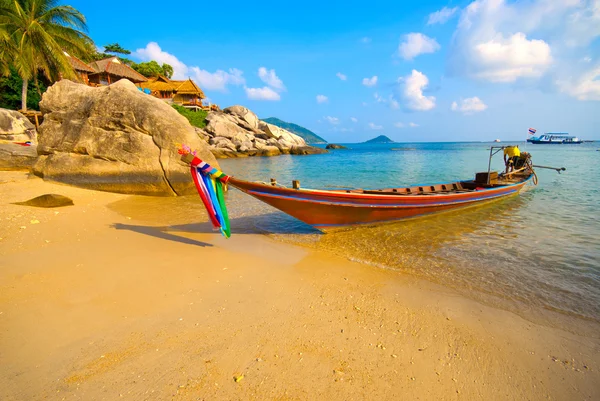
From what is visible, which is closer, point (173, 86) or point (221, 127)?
point (221, 127)

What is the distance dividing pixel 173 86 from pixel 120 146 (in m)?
41.6

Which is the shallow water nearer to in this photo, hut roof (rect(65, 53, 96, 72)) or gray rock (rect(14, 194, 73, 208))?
gray rock (rect(14, 194, 73, 208))

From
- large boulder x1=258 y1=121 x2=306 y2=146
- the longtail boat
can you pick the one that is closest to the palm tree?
the longtail boat

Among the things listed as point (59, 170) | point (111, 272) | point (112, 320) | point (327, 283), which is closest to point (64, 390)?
point (112, 320)

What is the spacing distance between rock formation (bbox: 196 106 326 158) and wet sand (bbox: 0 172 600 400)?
106ft

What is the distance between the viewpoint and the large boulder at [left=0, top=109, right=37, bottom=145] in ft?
57.8

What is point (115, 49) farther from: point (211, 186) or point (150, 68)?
point (211, 186)

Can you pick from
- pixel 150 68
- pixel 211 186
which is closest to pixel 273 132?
pixel 150 68

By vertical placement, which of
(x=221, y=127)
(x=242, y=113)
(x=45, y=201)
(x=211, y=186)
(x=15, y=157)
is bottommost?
(x=45, y=201)

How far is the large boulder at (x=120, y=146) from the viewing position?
1084 cm

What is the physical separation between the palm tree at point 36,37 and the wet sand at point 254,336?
77.6 ft

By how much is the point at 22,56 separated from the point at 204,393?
27658mm

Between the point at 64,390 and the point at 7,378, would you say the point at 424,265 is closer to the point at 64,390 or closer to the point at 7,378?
the point at 64,390

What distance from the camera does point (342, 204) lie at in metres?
6.74
